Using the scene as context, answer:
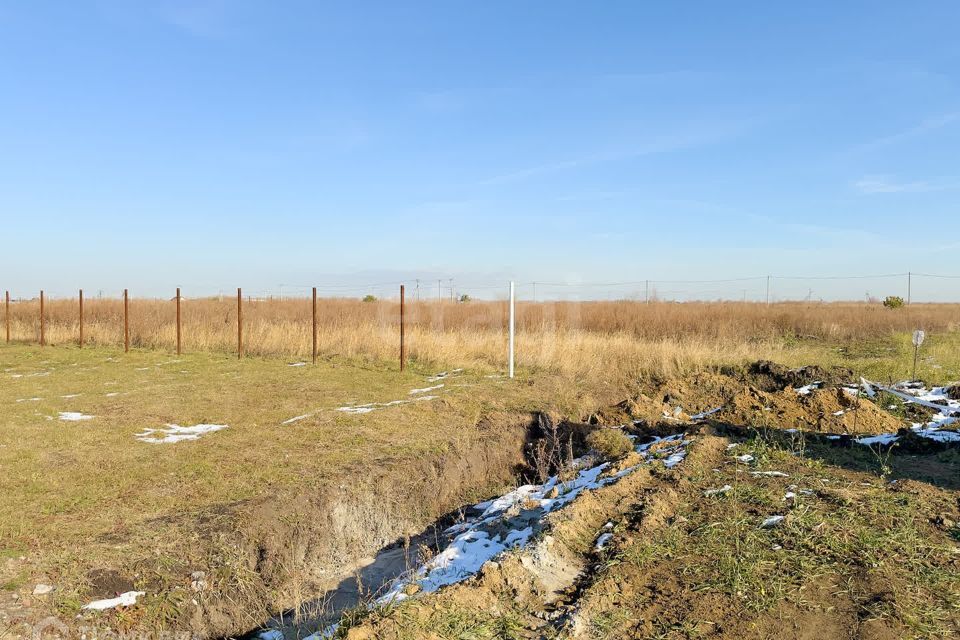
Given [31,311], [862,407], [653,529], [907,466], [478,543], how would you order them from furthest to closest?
[31,311] < [862,407] < [907,466] < [478,543] < [653,529]

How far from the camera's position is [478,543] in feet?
12.6

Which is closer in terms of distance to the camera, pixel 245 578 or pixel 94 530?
pixel 245 578

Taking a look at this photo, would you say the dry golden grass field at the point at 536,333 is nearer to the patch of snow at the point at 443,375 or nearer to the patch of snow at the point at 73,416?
the patch of snow at the point at 443,375

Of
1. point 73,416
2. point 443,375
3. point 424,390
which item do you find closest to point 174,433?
point 73,416

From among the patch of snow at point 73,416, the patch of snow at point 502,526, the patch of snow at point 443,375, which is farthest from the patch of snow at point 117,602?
the patch of snow at point 443,375

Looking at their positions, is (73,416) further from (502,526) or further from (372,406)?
(502,526)

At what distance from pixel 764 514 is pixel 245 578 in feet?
10.4

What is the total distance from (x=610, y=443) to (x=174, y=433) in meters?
4.81

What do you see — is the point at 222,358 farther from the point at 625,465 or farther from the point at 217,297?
the point at 217,297

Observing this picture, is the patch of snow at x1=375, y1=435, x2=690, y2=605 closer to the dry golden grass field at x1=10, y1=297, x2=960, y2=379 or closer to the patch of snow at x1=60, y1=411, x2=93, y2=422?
the patch of snow at x1=60, y1=411, x2=93, y2=422

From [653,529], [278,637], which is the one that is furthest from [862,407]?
[278,637]

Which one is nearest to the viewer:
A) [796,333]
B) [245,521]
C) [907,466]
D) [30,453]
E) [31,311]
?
[245,521]

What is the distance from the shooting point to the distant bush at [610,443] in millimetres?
6301

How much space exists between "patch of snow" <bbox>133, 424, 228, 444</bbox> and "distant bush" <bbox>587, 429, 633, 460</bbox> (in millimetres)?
4252
